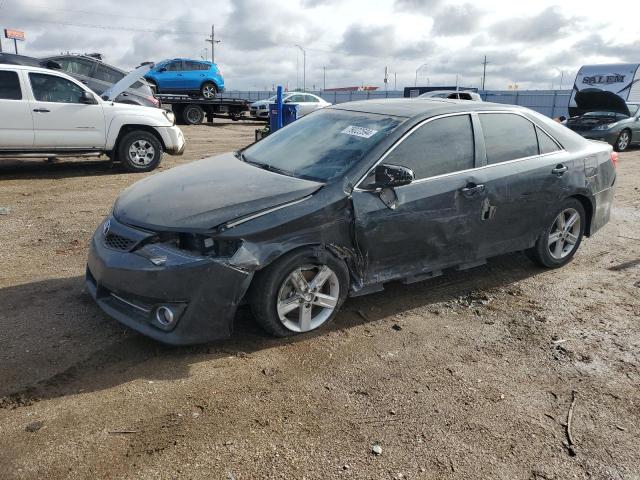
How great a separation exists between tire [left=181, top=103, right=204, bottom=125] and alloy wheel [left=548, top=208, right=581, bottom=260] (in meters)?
18.7

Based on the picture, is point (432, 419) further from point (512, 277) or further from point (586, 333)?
point (512, 277)

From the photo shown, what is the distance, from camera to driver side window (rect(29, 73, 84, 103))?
8.84 meters

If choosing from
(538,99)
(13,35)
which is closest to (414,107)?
(538,99)

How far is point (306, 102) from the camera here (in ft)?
80.7

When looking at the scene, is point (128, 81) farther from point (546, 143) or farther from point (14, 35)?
point (14, 35)

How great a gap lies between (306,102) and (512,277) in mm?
20743

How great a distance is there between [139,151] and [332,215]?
7.36 meters

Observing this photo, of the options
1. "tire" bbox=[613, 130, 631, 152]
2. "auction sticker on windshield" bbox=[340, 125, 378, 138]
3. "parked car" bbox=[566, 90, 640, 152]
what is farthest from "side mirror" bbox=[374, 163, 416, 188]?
"tire" bbox=[613, 130, 631, 152]

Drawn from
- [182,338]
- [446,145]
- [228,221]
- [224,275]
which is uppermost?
[446,145]

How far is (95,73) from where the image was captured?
14.9m

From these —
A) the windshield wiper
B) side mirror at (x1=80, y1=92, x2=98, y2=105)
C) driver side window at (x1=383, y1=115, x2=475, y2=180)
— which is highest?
side mirror at (x1=80, y1=92, x2=98, y2=105)

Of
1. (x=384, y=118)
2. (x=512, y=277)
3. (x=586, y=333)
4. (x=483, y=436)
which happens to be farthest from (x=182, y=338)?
(x=512, y=277)

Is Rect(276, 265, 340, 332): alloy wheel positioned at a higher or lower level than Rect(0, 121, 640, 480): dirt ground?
higher

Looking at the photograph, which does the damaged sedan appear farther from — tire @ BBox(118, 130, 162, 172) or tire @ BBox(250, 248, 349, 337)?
tire @ BBox(118, 130, 162, 172)
